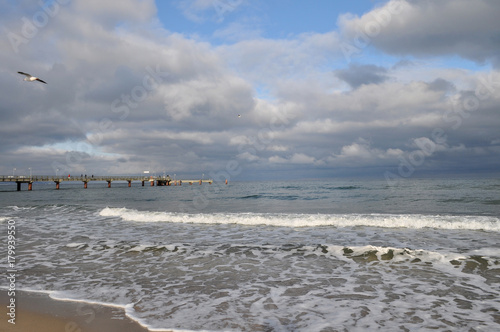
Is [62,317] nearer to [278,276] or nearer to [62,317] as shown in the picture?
[62,317]

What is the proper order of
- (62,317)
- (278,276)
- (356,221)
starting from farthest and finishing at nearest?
(356,221) → (278,276) → (62,317)

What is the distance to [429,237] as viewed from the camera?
12.6m

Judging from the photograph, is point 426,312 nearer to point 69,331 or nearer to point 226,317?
point 226,317

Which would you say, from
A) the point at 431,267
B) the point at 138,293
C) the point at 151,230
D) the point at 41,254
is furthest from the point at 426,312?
the point at 151,230

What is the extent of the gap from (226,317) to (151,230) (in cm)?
1143

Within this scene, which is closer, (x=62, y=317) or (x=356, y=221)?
(x=62, y=317)

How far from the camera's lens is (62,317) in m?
5.25

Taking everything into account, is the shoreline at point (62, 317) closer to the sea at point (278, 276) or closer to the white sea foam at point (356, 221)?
the sea at point (278, 276)

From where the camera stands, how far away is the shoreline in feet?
15.8

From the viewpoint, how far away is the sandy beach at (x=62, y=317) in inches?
189

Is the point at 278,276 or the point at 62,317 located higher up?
the point at 62,317

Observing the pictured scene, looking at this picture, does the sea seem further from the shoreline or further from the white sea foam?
the white sea foam

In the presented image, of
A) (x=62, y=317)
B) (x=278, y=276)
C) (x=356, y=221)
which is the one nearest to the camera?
(x=62, y=317)

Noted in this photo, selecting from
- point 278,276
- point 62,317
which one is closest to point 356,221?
point 278,276
